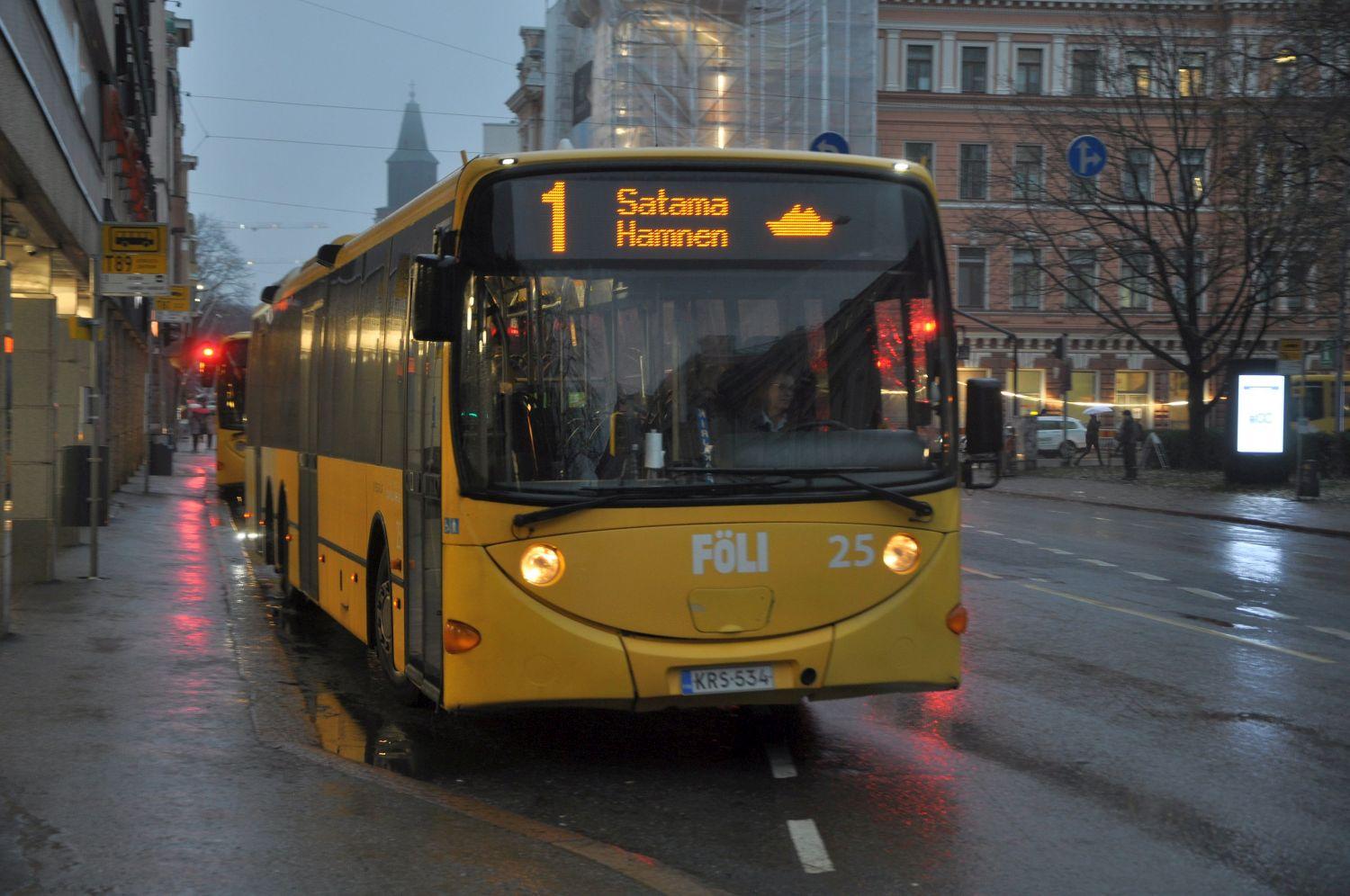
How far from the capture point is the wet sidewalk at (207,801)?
591 centimetres

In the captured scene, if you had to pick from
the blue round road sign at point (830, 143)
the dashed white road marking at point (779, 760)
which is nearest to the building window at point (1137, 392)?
the blue round road sign at point (830, 143)

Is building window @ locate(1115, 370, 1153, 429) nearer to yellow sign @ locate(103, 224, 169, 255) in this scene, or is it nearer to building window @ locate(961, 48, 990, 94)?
building window @ locate(961, 48, 990, 94)

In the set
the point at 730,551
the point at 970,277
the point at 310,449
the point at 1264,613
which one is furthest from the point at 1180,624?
the point at 970,277

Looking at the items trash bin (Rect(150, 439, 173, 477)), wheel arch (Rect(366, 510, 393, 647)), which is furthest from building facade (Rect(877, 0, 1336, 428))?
wheel arch (Rect(366, 510, 393, 647))

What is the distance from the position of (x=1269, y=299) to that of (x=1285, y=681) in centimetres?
3441

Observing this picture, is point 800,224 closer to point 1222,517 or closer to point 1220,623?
point 1220,623

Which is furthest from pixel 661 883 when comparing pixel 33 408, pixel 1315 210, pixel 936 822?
pixel 1315 210

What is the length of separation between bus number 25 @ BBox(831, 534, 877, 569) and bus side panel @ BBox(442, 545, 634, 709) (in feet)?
3.64

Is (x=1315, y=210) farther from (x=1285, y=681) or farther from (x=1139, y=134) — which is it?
(x=1285, y=681)

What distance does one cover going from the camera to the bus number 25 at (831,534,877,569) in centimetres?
781

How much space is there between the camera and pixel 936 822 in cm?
686

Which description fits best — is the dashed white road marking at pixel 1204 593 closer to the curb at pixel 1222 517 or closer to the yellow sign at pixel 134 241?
the curb at pixel 1222 517

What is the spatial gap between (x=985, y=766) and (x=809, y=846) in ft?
5.81

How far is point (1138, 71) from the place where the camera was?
43.9 m
